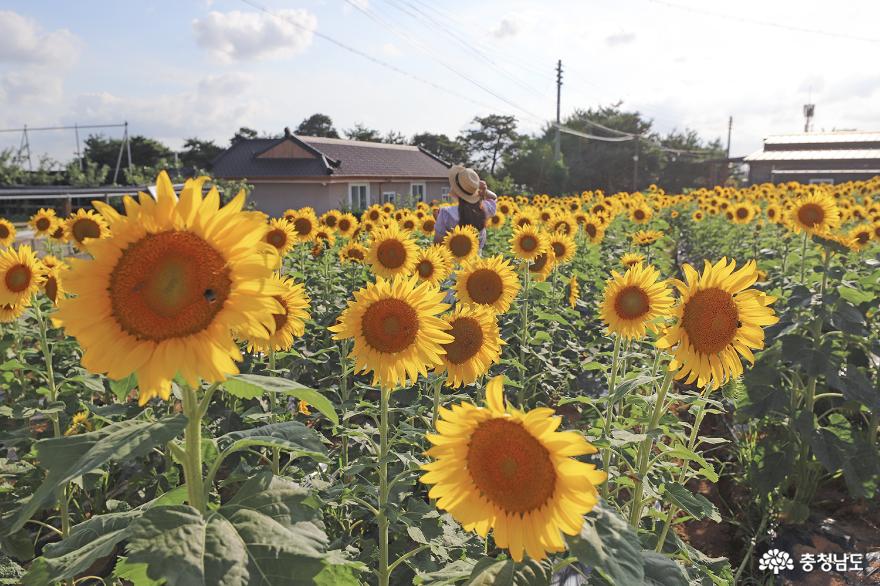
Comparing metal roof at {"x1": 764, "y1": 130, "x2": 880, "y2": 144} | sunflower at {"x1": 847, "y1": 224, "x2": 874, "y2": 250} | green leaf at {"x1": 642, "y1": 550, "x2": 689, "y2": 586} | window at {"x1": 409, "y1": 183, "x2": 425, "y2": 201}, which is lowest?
green leaf at {"x1": 642, "y1": 550, "x2": 689, "y2": 586}

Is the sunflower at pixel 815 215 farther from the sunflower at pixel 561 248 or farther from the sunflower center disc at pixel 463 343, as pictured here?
the sunflower center disc at pixel 463 343

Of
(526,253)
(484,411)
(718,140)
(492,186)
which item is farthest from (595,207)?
(718,140)

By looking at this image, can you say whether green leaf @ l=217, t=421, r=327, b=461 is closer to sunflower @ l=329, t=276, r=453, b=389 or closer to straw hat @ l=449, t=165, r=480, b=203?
sunflower @ l=329, t=276, r=453, b=389

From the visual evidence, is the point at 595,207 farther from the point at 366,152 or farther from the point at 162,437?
the point at 366,152

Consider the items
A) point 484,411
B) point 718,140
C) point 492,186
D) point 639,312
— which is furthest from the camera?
point 718,140

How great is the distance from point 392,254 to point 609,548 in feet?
12.8

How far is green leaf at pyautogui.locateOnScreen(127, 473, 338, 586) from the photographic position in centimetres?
120

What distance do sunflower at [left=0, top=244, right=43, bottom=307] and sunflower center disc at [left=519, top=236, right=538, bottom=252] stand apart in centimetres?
374

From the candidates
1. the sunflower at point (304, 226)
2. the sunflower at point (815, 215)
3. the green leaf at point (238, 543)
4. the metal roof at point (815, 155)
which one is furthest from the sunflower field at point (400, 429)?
the metal roof at point (815, 155)

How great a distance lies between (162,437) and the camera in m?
1.33

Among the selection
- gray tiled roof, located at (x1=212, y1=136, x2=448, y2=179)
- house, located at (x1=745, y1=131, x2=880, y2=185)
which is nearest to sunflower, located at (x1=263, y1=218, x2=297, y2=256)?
gray tiled roof, located at (x1=212, y1=136, x2=448, y2=179)

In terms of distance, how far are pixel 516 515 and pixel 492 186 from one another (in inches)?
1269

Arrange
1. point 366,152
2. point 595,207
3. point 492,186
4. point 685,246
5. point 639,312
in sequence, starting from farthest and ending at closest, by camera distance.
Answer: point 366,152 < point 492,186 < point 685,246 < point 595,207 < point 639,312

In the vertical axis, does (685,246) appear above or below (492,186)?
below
